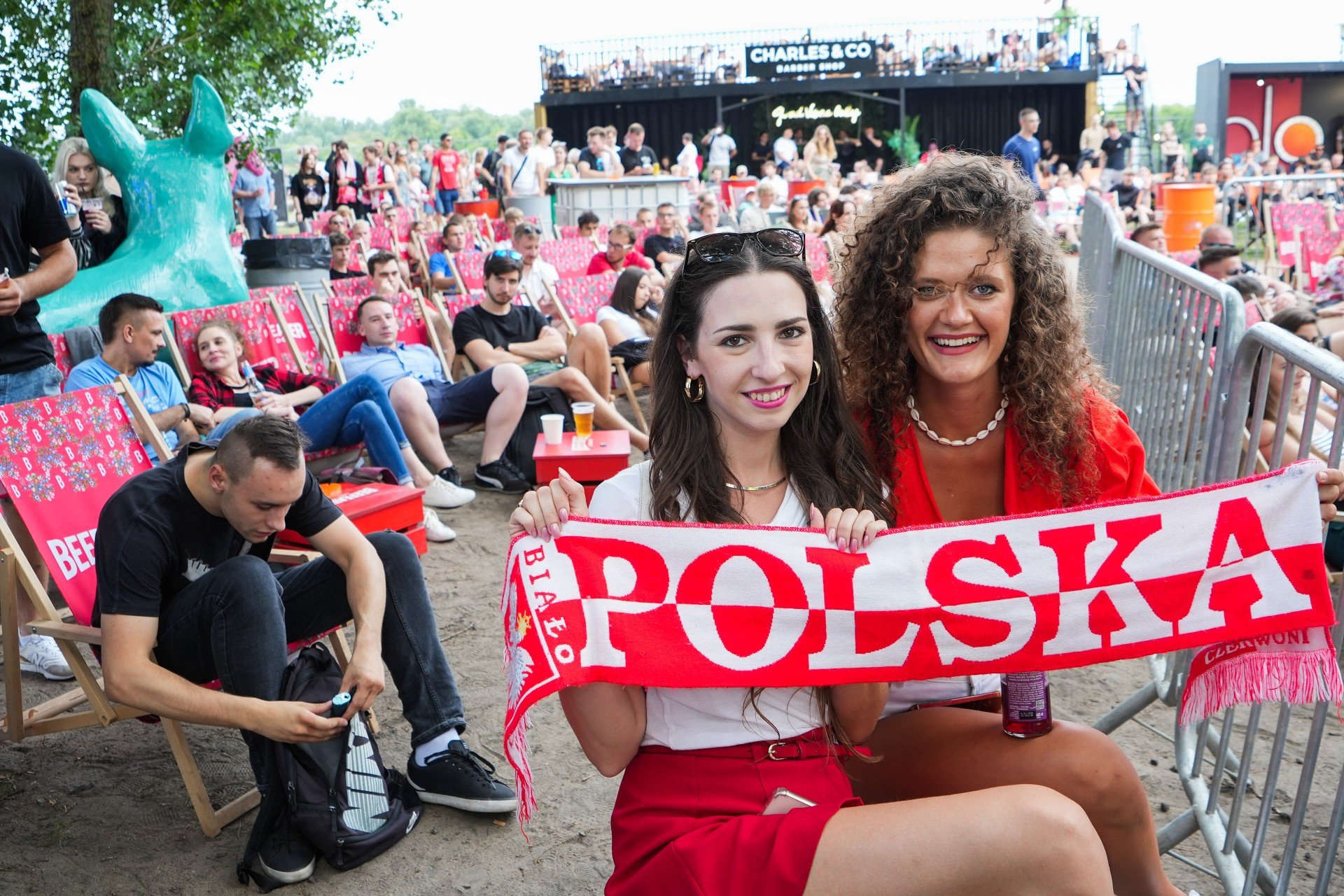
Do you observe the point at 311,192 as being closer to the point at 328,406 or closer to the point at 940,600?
the point at 328,406

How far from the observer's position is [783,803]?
1.89m

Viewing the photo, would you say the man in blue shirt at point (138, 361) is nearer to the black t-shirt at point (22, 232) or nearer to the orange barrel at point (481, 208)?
the black t-shirt at point (22, 232)

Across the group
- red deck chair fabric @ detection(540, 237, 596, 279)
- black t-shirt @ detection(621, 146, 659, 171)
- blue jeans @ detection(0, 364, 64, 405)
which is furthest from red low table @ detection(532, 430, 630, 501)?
black t-shirt @ detection(621, 146, 659, 171)

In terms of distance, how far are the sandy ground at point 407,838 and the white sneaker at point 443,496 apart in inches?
84.3

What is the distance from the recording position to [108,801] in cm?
340

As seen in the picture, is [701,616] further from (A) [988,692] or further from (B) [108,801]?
(B) [108,801]

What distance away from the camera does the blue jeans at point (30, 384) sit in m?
4.20

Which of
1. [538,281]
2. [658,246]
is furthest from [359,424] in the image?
[658,246]

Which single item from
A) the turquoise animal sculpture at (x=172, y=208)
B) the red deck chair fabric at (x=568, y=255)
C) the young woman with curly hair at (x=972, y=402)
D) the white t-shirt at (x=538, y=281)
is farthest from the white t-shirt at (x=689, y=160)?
the young woman with curly hair at (x=972, y=402)

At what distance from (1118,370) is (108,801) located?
4.76 metres

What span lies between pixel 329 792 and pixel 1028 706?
6.44 ft

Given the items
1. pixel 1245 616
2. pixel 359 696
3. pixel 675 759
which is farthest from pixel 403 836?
pixel 1245 616

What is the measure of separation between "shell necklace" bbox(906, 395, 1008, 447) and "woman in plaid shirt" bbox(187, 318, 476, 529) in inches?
148

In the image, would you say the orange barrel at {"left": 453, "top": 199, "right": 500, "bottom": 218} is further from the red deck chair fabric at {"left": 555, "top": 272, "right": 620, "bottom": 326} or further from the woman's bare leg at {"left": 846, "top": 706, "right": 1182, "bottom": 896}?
the woman's bare leg at {"left": 846, "top": 706, "right": 1182, "bottom": 896}
